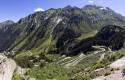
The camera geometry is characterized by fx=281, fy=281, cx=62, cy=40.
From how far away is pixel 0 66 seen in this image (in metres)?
52.3

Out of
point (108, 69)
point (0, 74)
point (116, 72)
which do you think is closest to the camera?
point (116, 72)

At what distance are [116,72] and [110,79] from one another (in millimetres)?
2468

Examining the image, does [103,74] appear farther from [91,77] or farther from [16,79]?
[16,79]

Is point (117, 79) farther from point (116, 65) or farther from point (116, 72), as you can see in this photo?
point (116, 65)

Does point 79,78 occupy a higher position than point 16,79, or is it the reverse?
point 79,78

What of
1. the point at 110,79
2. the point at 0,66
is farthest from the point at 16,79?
the point at 110,79

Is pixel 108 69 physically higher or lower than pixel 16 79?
higher

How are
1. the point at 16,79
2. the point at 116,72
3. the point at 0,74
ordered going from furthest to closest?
the point at 16,79
the point at 0,74
the point at 116,72

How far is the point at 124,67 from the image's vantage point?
3856 centimetres

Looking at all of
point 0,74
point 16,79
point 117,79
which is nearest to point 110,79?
point 117,79

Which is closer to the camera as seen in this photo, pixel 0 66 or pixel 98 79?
pixel 98 79

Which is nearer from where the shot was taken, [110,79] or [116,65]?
[110,79]

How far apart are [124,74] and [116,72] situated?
5.80 feet

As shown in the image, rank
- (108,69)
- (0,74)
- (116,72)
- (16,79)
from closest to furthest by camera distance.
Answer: (116,72)
(108,69)
(0,74)
(16,79)
